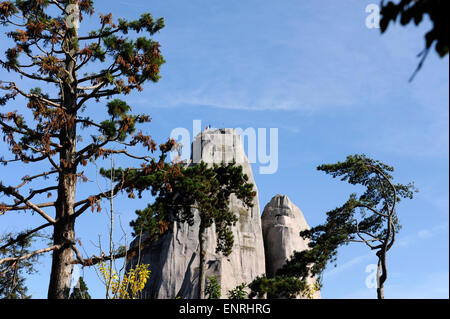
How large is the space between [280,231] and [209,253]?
734cm

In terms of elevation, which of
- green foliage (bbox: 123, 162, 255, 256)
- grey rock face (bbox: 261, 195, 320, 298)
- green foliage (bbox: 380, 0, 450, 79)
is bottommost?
green foliage (bbox: 380, 0, 450, 79)

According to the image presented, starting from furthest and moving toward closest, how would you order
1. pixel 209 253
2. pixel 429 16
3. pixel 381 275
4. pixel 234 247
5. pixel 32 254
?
pixel 234 247 < pixel 209 253 < pixel 381 275 < pixel 32 254 < pixel 429 16

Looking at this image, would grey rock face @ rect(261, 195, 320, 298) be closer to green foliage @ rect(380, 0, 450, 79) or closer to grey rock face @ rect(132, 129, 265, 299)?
grey rock face @ rect(132, 129, 265, 299)

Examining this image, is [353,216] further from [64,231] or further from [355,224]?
[64,231]

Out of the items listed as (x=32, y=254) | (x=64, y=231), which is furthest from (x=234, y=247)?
(x=32, y=254)

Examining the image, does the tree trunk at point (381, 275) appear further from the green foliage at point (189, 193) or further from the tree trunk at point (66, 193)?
the tree trunk at point (66, 193)

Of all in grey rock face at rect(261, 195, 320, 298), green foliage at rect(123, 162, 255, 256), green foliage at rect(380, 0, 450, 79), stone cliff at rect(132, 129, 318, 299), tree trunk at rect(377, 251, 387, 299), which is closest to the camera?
green foliage at rect(380, 0, 450, 79)

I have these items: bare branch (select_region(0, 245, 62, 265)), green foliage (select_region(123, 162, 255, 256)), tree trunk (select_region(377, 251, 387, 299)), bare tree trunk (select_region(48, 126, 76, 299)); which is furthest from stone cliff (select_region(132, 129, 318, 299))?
bare branch (select_region(0, 245, 62, 265))

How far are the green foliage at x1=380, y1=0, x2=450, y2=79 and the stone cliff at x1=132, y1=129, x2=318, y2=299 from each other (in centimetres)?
2738

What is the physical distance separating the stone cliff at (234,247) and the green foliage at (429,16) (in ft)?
89.8

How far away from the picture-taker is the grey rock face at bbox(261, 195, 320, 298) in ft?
122

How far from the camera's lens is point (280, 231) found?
124 feet
